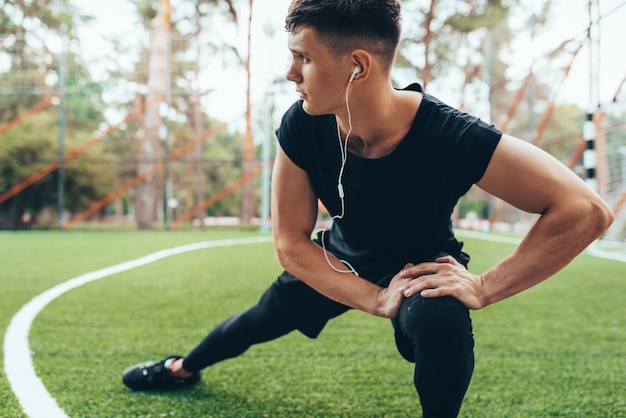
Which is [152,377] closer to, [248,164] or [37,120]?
[248,164]

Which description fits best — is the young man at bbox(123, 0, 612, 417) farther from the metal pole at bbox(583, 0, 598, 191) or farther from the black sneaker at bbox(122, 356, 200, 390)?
the metal pole at bbox(583, 0, 598, 191)

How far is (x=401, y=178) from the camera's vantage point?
150cm

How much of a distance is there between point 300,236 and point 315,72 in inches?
18.9

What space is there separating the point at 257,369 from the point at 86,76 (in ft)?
44.8

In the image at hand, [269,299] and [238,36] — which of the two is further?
[238,36]

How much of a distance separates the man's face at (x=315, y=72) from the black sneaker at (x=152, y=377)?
1.23 meters

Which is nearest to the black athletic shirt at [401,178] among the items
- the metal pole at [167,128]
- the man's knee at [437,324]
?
the man's knee at [437,324]

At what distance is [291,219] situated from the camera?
1.62 m

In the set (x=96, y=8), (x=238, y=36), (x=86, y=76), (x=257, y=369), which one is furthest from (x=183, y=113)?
(x=257, y=369)

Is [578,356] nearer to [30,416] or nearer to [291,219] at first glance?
[291,219]

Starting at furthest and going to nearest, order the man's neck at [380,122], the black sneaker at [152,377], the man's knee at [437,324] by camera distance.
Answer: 1. the black sneaker at [152,377]
2. the man's neck at [380,122]
3. the man's knee at [437,324]

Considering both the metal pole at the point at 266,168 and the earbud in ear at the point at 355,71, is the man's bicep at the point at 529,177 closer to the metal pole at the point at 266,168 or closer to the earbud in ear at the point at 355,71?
the earbud in ear at the point at 355,71

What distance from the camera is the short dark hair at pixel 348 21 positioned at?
1312 millimetres

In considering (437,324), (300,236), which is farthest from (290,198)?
(437,324)
